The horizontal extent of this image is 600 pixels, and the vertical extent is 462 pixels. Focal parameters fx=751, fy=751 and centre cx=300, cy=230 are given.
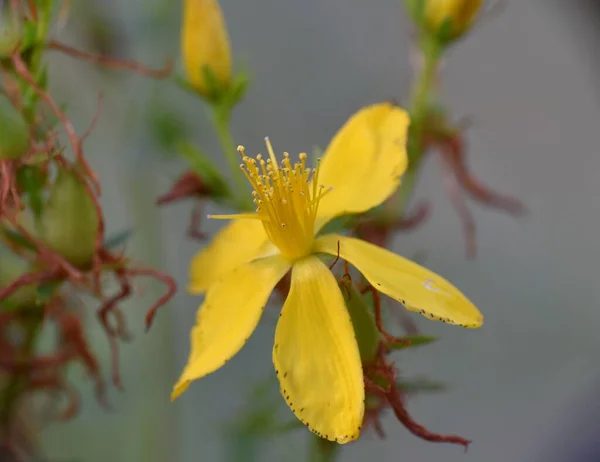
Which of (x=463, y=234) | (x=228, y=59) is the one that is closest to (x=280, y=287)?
(x=228, y=59)

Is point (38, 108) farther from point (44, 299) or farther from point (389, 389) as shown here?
point (389, 389)

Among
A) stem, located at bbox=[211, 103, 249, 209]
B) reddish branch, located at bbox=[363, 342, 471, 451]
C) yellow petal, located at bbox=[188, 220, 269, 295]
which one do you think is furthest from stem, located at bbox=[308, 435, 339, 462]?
stem, located at bbox=[211, 103, 249, 209]

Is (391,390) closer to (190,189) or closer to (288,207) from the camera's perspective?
(288,207)

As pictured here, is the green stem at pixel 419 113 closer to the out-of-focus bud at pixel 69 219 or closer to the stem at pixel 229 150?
the stem at pixel 229 150

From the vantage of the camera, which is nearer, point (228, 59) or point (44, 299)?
point (44, 299)

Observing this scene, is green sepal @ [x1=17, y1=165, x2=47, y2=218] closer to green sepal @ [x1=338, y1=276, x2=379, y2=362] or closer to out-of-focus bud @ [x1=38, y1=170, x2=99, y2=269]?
out-of-focus bud @ [x1=38, y1=170, x2=99, y2=269]

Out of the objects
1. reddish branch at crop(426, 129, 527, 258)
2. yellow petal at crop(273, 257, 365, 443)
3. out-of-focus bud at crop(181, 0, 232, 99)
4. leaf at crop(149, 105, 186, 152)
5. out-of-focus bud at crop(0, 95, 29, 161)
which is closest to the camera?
yellow petal at crop(273, 257, 365, 443)

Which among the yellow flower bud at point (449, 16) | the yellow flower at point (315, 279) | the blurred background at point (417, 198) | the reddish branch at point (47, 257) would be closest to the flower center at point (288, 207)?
the yellow flower at point (315, 279)
